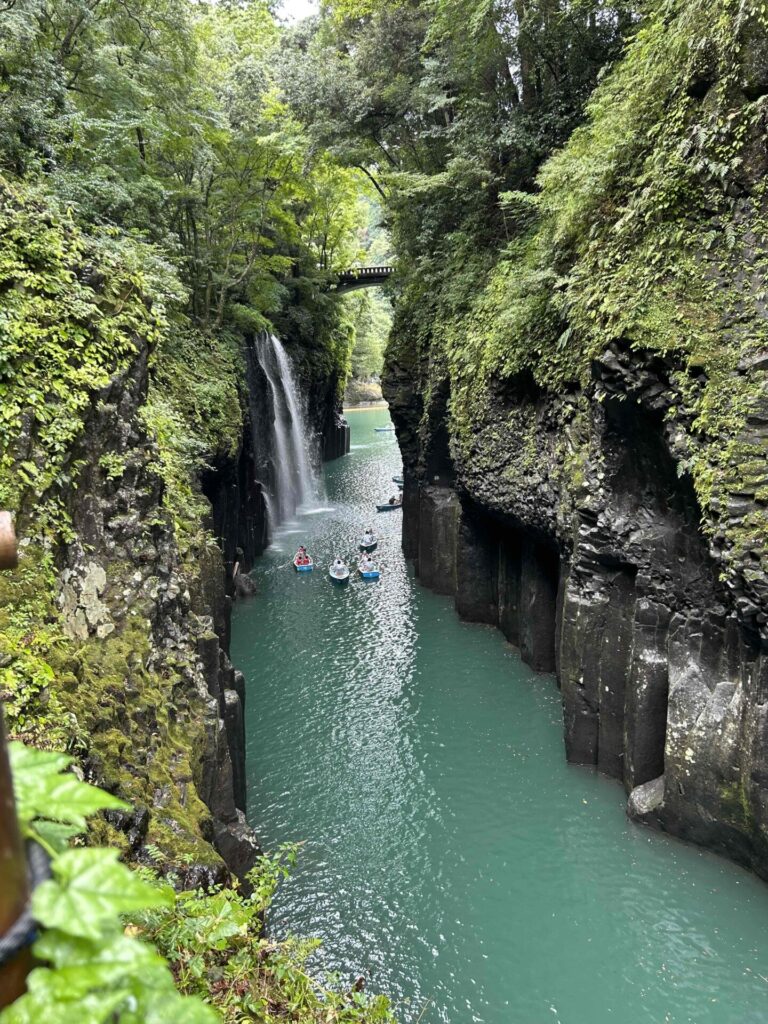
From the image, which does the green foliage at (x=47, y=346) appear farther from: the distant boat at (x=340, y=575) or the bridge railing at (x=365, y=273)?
the bridge railing at (x=365, y=273)

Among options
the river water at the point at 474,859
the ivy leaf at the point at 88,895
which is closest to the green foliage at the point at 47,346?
the ivy leaf at the point at 88,895

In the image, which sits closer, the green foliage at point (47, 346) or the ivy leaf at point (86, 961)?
the ivy leaf at point (86, 961)

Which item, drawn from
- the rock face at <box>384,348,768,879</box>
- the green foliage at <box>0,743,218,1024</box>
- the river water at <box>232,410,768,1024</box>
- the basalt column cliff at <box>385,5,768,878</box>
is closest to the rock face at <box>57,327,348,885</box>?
the river water at <box>232,410,768,1024</box>

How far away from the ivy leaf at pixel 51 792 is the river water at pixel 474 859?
23.0 feet

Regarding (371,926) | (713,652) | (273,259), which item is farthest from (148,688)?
(273,259)

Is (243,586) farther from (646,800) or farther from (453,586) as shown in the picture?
(646,800)

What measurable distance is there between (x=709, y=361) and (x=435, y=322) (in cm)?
1192

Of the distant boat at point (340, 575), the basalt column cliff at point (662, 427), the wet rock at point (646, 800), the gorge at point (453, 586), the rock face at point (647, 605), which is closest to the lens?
the gorge at point (453, 586)

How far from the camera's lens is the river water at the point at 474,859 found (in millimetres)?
8055

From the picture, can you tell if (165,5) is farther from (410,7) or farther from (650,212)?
(650,212)

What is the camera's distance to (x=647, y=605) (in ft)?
33.6

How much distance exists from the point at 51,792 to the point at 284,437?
30.9 meters

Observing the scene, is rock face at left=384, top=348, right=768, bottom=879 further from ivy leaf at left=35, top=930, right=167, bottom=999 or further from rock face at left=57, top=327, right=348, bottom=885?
ivy leaf at left=35, top=930, right=167, bottom=999

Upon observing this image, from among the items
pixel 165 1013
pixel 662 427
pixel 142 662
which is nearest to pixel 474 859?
pixel 142 662
